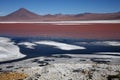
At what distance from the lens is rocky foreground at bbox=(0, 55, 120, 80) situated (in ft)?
34.3

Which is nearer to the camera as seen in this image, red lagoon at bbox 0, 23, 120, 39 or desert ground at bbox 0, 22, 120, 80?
desert ground at bbox 0, 22, 120, 80

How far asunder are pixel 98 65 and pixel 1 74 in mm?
4919

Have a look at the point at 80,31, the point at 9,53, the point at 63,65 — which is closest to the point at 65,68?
the point at 63,65

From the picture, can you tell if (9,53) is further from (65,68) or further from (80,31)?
(80,31)

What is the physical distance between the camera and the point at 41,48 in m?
17.3

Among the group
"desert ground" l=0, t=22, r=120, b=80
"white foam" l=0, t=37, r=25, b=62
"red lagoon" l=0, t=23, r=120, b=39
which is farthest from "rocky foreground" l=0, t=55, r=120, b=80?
"red lagoon" l=0, t=23, r=120, b=39

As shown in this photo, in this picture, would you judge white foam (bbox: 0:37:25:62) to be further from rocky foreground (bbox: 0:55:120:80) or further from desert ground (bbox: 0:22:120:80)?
rocky foreground (bbox: 0:55:120:80)

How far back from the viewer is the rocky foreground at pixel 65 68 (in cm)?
1047

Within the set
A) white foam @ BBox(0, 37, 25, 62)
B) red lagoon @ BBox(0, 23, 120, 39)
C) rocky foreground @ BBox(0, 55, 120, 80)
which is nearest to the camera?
rocky foreground @ BBox(0, 55, 120, 80)

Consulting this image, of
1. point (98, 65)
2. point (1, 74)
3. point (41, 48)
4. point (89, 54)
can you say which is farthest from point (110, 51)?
point (1, 74)

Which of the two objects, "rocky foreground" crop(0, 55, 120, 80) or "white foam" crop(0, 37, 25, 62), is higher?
"white foam" crop(0, 37, 25, 62)

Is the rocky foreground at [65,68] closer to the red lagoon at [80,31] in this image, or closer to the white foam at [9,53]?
the white foam at [9,53]

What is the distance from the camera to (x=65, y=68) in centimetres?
1155

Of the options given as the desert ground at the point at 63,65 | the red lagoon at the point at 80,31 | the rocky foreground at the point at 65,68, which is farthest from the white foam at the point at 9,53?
the red lagoon at the point at 80,31
